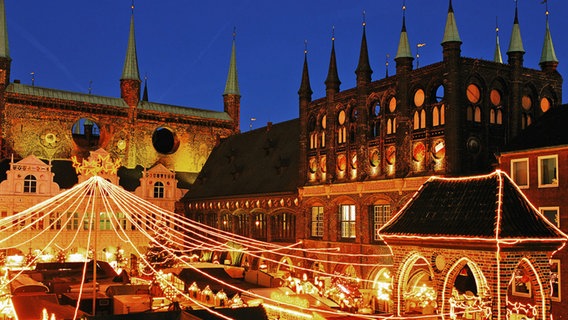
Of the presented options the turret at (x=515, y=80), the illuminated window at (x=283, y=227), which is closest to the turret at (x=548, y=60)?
the turret at (x=515, y=80)

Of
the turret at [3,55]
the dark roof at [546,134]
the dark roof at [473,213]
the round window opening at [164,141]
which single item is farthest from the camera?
the round window opening at [164,141]

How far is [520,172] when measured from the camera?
36.9m

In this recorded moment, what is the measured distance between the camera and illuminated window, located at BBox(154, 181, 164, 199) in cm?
7631

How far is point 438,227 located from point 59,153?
204 ft

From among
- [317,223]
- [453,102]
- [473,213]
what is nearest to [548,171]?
[453,102]

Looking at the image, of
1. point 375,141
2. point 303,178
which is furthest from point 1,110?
point 375,141

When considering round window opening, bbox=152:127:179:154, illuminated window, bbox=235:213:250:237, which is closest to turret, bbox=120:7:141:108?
round window opening, bbox=152:127:179:154

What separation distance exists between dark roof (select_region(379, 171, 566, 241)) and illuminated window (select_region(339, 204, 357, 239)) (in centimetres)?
2632

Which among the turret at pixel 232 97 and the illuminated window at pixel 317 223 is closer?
the illuminated window at pixel 317 223

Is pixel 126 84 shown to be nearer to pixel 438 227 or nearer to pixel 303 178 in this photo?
pixel 303 178

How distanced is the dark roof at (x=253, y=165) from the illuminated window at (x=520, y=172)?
23093mm

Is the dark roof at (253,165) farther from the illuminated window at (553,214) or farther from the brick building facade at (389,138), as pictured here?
the illuminated window at (553,214)

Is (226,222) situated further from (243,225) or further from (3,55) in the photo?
(3,55)

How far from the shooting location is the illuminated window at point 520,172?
36375 millimetres
